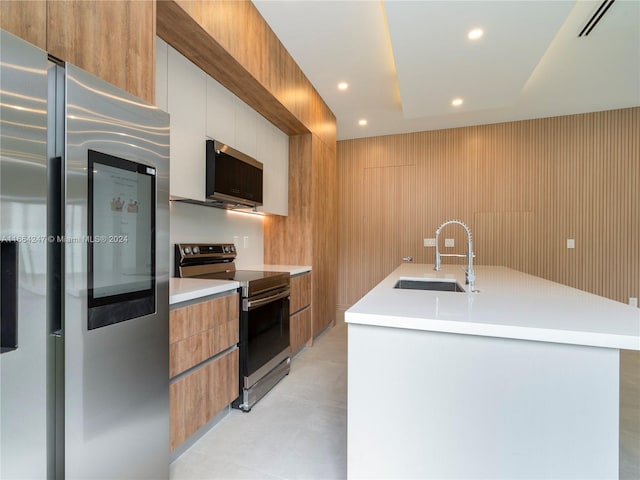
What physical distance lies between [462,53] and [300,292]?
2.50 m

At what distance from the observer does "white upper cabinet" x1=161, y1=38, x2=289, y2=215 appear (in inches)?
74.2

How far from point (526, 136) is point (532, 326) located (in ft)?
14.2

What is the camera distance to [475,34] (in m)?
2.23

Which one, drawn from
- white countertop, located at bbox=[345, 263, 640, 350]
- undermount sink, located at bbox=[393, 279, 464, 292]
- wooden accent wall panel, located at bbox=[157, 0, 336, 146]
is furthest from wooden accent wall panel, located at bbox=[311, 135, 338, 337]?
white countertop, located at bbox=[345, 263, 640, 350]

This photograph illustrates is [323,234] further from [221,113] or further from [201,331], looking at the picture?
[201,331]

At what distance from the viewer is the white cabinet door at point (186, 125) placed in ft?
6.28

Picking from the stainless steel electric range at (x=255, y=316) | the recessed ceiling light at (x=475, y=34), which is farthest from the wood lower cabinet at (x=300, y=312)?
the recessed ceiling light at (x=475, y=34)

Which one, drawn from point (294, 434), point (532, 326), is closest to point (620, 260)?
point (532, 326)

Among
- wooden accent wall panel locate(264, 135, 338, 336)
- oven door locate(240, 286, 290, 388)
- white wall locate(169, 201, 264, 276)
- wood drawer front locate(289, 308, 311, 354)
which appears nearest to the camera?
oven door locate(240, 286, 290, 388)

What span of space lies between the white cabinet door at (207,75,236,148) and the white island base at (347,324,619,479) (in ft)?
6.03

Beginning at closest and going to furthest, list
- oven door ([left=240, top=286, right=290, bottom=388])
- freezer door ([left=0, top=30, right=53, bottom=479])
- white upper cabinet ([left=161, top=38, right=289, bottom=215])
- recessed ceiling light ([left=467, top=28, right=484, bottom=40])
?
freezer door ([left=0, top=30, right=53, bottom=479]) < white upper cabinet ([left=161, top=38, right=289, bottom=215]) < oven door ([left=240, top=286, right=290, bottom=388]) < recessed ceiling light ([left=467, top=28, right=484, bottom=40])

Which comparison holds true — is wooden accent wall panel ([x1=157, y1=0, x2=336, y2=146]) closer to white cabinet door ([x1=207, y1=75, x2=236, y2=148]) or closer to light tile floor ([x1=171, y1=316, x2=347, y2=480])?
white cabinet door ([x1=207, y1=75, x2=236, y2=148])

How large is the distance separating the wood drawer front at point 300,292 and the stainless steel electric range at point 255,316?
0.26m

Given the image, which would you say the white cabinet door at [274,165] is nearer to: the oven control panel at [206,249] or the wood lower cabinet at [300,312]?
the oven control panel at [206,249]
